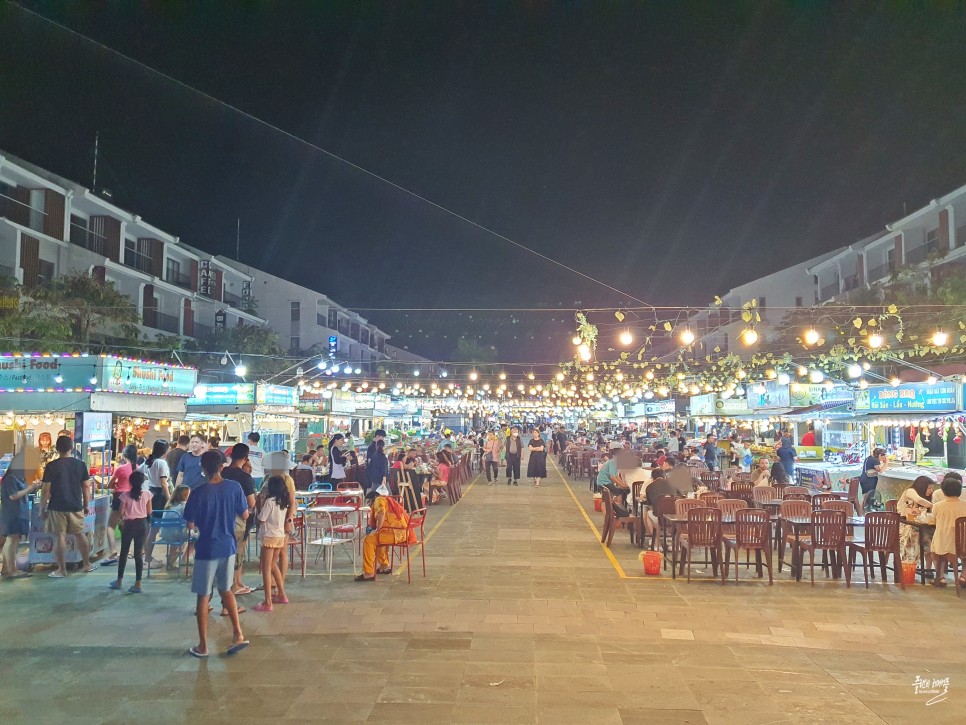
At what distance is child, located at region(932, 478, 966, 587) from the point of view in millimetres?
8758

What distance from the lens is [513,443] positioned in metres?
23.9

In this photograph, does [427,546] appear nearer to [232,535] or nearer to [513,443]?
[232,535]

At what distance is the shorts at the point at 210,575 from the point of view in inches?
234

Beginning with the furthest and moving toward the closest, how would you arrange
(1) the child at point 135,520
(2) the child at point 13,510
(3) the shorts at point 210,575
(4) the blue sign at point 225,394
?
(4) the blue sign at point 225,394, (2) the child at point 13,510, (1) the child at point 135,520, (3) the shorts at point 210,575

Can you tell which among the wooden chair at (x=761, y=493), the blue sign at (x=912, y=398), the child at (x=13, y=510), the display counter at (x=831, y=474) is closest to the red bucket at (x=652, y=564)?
the wooden chair at (x=761, y=493)

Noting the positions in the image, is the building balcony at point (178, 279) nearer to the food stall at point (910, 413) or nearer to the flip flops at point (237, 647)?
the food stall at point (910, 413)

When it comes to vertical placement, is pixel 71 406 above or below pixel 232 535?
above

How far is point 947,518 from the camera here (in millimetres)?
8836

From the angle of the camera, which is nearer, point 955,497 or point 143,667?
point 143,667

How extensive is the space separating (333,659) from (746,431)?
120 feet

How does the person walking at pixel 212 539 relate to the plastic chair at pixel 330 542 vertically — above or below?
above

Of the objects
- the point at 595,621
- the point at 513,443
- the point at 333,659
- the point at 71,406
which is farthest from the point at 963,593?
the point at 513,443

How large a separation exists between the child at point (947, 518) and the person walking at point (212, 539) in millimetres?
7901

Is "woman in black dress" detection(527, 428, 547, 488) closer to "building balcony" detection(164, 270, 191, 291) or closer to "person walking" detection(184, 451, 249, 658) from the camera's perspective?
"person walking" detection(184, 451, 249, 658)
